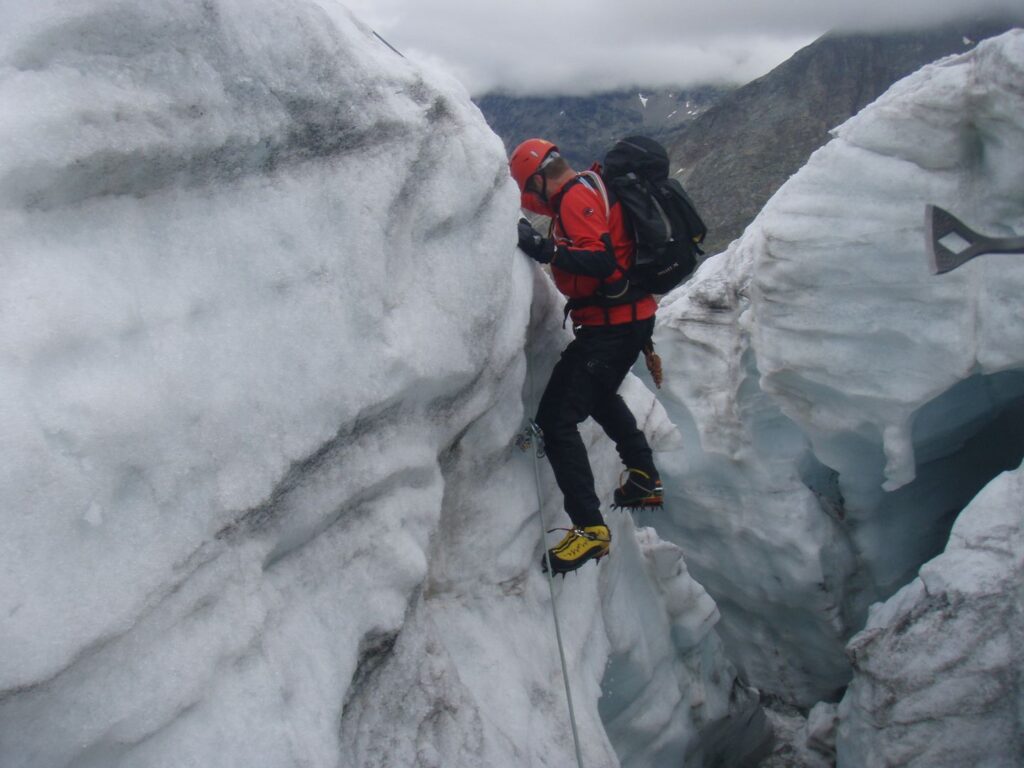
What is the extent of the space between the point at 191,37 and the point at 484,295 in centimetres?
110

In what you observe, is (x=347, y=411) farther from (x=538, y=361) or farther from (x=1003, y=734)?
(x=1003, y=734)

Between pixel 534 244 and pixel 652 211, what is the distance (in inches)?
19.0

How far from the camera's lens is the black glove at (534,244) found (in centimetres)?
296

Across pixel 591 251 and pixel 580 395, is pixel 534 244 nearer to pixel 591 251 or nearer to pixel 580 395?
pixel 591 251

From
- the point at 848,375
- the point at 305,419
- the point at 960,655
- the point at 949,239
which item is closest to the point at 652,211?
the point at 305,419

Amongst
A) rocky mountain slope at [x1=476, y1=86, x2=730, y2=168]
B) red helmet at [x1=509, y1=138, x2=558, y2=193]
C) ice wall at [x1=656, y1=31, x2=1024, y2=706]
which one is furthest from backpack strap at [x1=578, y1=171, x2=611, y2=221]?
rocky mountain slope at [x1=476, y1=86, x2=730, y2=168]

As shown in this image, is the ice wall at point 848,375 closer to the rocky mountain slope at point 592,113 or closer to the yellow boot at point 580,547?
the yellow boot at point 580,547

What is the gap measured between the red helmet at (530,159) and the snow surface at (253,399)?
363 mm

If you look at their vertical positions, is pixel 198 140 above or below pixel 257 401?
above

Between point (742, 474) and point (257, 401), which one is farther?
point (742, 474)

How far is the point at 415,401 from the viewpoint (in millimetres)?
2486

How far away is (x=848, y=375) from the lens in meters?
4.94

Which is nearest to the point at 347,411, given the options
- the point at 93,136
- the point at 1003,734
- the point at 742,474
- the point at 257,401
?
the point at 257,401

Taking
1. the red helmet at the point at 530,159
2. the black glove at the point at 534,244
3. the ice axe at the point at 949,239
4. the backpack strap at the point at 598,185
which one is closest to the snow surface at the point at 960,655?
the ice axe at the point at 949,239
